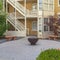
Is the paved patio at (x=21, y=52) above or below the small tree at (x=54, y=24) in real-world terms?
below

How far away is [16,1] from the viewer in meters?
37.0

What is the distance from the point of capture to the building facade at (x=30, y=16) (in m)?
34.3

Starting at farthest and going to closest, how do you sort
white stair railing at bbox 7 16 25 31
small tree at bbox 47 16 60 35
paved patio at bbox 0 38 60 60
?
white stair railing at bbox 7 16 25 31
small tree at bbox 47 16 60 35
paved patio at bbox 0 38 60 60

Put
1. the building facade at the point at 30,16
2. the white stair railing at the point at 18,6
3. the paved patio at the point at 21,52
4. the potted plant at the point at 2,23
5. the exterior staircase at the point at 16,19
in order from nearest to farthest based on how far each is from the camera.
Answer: the paved patio at the point at 21,52, the potted plant at the point at 2,23, the building facade at the point at 30,16, the exterior staircase at the point at 16,19, the white stair railing at the point at 18,6

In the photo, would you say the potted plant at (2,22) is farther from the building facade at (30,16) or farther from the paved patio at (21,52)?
the paved patio at (21,52)

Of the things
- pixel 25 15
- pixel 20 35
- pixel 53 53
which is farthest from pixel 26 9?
pixel 53 53

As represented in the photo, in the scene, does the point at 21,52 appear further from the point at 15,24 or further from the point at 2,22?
the point at 15,24

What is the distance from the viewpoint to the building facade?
3428 centimetres

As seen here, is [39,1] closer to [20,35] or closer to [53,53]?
[20,35]

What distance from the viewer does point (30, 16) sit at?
116 ft

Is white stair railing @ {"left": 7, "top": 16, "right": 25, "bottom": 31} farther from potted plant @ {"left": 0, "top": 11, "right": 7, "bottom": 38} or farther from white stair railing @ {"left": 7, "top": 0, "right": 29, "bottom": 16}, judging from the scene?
potted plant @ {"left": 0, "top": 11, "right": 7, "bottom": 38}

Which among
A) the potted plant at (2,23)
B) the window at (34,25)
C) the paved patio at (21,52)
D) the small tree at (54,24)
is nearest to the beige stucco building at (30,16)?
the window at (34,25)

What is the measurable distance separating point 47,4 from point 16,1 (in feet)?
16.8

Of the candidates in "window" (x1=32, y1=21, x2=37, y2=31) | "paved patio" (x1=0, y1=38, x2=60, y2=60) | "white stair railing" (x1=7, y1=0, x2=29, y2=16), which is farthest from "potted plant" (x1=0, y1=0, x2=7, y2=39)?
"paved patio" (x1=0, y1=38, x2=60, y2=60)
